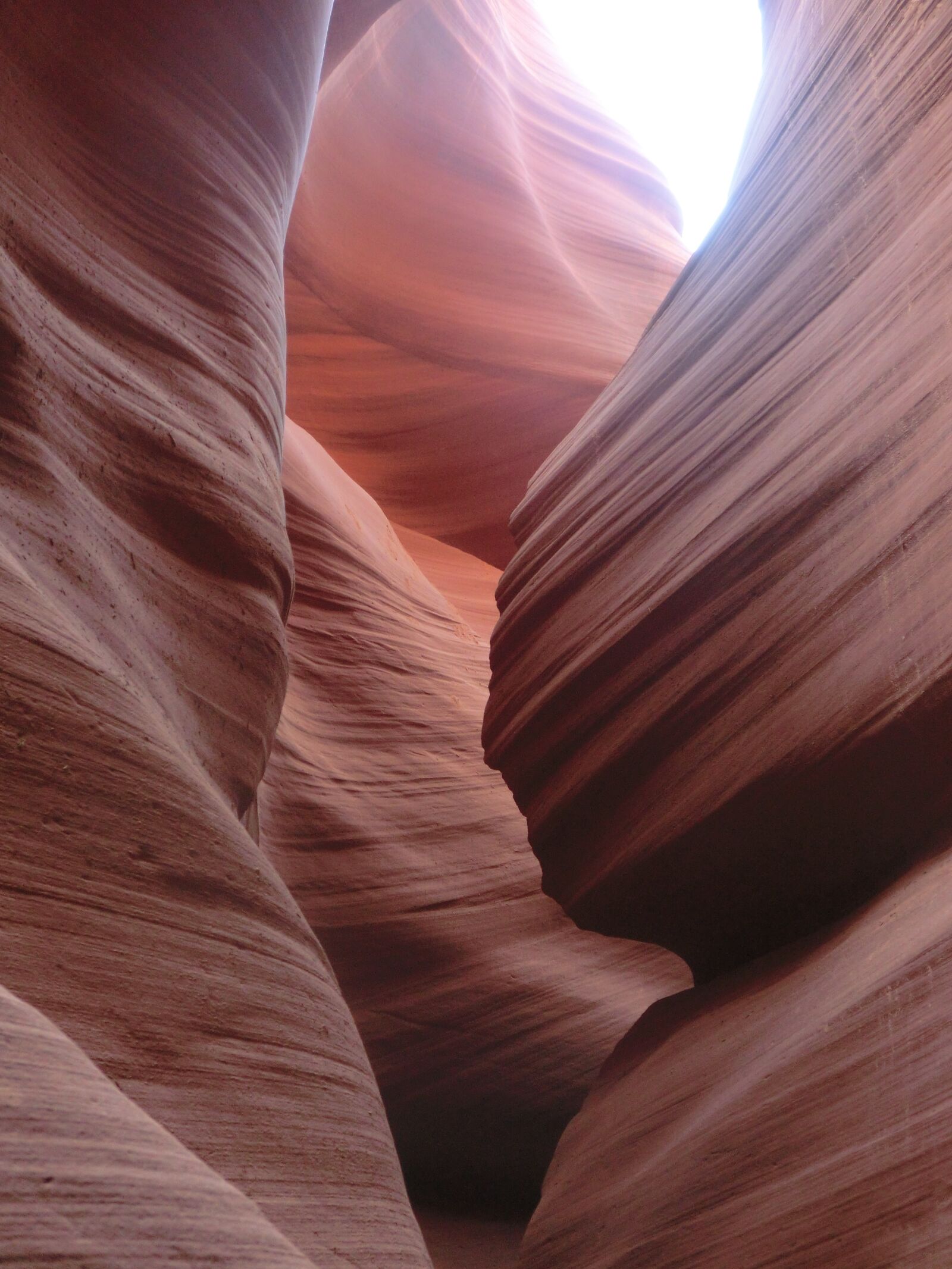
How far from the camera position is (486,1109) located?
11.5ft

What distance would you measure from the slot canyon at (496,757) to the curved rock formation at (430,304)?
2.61m

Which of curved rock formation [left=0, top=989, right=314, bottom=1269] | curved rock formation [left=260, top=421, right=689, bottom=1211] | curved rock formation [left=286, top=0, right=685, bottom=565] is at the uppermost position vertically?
curved rock formation [left=0, top=989, right=314, bottom=1269]

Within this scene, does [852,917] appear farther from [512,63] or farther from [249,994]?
[512,63]

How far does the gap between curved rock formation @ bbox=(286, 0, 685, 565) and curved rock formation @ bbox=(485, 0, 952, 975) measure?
3741 mm

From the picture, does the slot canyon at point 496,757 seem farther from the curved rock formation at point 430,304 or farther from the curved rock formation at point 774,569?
the curved rock formation at point 430,304

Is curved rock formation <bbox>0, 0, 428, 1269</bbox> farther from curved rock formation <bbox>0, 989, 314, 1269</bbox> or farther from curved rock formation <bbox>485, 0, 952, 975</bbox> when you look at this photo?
curved rock formation <bbox>485, 0, 952, 975</bbox>

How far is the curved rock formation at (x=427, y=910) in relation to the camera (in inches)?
138

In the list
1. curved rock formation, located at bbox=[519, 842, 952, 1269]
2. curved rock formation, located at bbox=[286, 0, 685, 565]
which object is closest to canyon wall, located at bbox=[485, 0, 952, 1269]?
curved rock formation, located at bbox=[519, 842, 952, 1269]

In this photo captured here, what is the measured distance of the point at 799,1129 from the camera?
164 centimetres

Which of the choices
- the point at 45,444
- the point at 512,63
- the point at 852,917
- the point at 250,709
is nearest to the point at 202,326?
the point at 45,444

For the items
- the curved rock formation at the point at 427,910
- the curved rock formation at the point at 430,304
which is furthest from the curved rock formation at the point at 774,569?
the curved rock formation at the point at 430,304

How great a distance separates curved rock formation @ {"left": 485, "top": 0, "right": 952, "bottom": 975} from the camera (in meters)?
1.91

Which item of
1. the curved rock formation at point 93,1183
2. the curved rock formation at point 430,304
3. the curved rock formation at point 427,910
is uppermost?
the curved rock formation at point 93,1183

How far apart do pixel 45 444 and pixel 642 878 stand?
1471 millimetres
